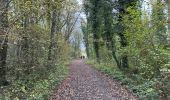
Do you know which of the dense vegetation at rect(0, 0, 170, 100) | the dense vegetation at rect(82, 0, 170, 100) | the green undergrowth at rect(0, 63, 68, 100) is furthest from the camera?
the dense vegetation at rect(0, 0, 170, 100)

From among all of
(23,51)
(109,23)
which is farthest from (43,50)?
(109,23)

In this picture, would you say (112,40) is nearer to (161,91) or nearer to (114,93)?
(114,93)

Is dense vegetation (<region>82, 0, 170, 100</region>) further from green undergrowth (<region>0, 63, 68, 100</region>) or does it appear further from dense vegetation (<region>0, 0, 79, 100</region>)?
dense vegetation (<region>0, 0, 79, 100</region>)

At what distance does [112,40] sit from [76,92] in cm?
1306

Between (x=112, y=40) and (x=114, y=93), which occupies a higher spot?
(x=112, y=40)

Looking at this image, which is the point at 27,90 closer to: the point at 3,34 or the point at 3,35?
the point at 3,34

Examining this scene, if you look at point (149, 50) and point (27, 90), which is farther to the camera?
point (149, 50)

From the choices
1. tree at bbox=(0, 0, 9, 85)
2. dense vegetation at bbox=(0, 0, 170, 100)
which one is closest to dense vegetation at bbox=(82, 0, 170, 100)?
dense vegetation at bbox=(0, 0, 170, 100)

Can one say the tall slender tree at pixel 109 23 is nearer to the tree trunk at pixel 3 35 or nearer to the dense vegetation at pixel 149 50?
the dense vegetation at pixel 149 50

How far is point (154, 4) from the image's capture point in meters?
17.0

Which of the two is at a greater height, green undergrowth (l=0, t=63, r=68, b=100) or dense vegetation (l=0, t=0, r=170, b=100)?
dense vegetation (l=0, t=0, r=170, b=100)

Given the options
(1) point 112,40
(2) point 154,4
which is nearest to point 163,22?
(2) point 154,4

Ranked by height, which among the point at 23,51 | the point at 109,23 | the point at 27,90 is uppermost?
the point at 109,23

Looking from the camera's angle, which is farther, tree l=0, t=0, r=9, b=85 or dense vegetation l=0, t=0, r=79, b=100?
dense vegetation l=0, t=0, r=79, b=100
